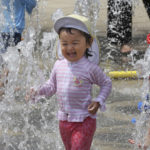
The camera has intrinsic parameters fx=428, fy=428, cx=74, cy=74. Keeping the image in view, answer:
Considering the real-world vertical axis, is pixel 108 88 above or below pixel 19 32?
below

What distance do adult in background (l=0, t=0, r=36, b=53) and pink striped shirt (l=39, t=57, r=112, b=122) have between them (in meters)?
2.08

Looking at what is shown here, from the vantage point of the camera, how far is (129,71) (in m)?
5.90

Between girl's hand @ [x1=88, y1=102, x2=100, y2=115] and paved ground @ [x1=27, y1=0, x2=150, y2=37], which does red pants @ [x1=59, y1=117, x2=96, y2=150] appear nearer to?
girl's hand @ [x1=88, y1=102, x2=100, y2=115]

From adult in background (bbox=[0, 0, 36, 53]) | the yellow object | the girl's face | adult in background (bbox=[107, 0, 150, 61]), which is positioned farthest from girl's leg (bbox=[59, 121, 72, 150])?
adult in background (bbox=[107, 0, 150, 61])

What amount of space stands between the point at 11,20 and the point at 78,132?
2377 mm

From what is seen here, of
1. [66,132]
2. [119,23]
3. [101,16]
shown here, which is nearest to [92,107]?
[66,132]

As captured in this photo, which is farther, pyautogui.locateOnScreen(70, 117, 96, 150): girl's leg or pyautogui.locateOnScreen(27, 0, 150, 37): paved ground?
pyautogui.locateOnScreen(27, 0, 150, 37): paved ground

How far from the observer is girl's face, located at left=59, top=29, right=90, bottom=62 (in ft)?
9.11

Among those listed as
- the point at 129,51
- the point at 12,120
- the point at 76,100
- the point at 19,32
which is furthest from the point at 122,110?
the point at 129,51

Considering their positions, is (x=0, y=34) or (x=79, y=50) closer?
(x=79, y=50)

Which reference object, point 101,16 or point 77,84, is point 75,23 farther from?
point 101,16

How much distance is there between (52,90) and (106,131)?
1.14m

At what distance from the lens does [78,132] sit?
278cm

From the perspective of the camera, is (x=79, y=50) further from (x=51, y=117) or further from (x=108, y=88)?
(x=51, y=117)
